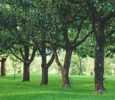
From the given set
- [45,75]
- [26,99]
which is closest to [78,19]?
[45,75]

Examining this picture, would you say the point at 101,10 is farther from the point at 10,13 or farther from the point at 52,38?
the point at 10,13

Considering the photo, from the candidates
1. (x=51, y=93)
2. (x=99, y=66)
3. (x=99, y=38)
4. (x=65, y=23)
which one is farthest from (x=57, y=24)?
(x=51, y=93)

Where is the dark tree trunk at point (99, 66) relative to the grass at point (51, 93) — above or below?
above

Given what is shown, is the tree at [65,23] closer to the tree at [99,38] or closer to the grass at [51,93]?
the grass at [51,93]

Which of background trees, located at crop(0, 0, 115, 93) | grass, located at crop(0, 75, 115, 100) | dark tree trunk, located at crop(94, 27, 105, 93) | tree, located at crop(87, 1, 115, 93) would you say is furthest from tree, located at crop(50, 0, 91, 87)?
dark tree trunk, located at crop(94, 27, 105, 93)

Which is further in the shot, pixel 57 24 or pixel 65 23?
pixel 65 23

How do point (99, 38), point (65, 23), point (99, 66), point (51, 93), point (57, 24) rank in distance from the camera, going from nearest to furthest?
point (51, 93)
point (99, 66)
point (99, 38)
point (57, 24)
point (65, 23)

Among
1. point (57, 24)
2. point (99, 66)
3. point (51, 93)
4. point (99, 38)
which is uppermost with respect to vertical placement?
point (57, 24)

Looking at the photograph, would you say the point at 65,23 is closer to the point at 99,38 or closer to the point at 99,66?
the point at 99,38

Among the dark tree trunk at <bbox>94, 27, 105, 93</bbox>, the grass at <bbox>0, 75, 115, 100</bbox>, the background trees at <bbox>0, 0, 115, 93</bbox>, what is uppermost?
the background trees at <bbox>0, 0, 115, 93</bbox>

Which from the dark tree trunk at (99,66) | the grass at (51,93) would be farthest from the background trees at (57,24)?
the grass at (51,93)

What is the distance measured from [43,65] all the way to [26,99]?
2019 cm

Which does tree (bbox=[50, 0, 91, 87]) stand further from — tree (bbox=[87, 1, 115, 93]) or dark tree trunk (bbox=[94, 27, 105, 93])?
dark tree trunk (bbox=[94, 27, 105, 93])

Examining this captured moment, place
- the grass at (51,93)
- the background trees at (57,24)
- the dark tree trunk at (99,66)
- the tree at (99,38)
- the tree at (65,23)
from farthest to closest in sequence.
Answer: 1. the tree at (65,23)
2. the background trees at (57,24)
3. the dark tree trunk at (99,66)
4. the tree at (99,38)
5. the grass at (51,93)
